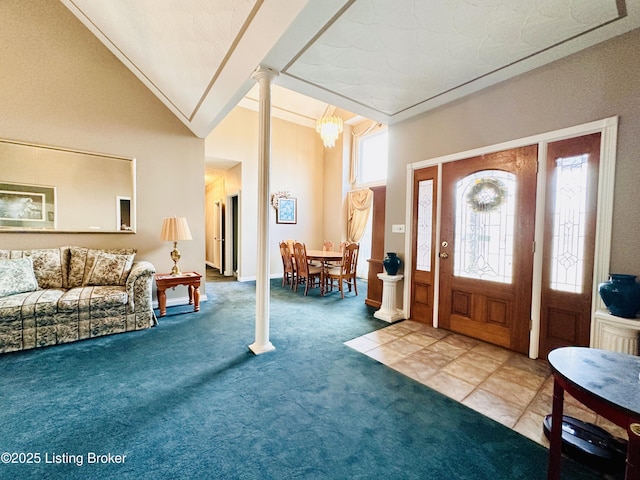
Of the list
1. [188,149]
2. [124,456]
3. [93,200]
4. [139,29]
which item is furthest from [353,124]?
[124,456]

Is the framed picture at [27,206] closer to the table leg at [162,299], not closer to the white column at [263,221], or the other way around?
the table leg at [162,299]

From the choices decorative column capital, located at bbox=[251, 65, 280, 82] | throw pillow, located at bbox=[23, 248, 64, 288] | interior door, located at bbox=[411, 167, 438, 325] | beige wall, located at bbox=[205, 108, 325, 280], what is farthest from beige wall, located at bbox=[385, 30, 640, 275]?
throw pillow, located at bbox=[23, 248, 64, 288]

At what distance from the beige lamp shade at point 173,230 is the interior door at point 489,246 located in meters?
3.44

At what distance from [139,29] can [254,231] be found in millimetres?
3866

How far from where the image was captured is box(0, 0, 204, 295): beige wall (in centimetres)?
303

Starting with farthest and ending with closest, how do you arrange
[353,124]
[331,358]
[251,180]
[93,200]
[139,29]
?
[353,124]
[251,180]
[93,200]
[139,29]
[331,358]

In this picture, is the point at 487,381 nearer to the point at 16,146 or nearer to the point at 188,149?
the point at 188,149

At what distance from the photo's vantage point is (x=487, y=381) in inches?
82.0

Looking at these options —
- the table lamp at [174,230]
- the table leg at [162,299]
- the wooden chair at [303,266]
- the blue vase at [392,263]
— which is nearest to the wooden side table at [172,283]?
the table leg at [162,299]

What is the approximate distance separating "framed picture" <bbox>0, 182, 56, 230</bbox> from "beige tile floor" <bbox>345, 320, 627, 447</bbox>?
3.93 meters

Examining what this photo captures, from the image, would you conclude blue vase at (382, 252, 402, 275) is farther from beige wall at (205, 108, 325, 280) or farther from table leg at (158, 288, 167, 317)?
table leg at (158, 288, 167, 317)

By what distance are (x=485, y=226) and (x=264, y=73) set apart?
270 centimetres

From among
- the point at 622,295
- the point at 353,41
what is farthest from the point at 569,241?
the point at 353,41

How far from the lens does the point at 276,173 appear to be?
6.21 m
